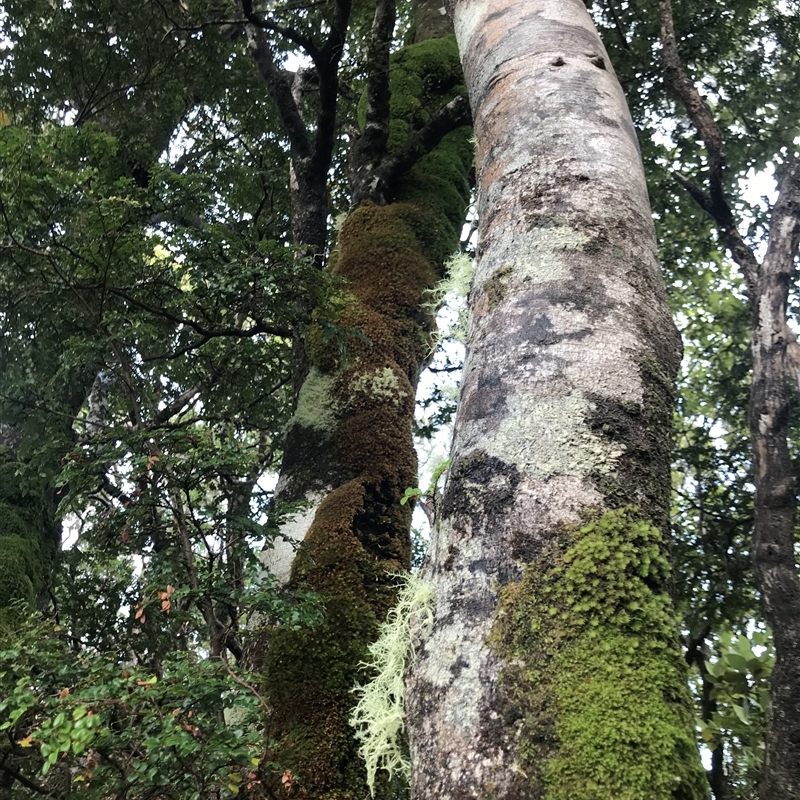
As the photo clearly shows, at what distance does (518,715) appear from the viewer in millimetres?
1025

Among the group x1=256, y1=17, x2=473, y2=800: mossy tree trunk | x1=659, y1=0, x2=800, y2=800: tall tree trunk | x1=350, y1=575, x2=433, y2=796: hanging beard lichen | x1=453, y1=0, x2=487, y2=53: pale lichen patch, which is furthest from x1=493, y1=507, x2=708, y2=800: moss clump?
x1=659, y1=0, x2=800, y2=800: tall tree trunk

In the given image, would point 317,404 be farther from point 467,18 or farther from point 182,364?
point 182,364

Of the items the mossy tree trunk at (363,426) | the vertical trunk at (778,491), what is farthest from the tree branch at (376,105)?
the vertical trunk at (778,491)

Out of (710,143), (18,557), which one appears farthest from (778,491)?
(18,557)

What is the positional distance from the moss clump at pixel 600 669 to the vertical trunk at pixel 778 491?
8.94 ft

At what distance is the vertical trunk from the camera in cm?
327

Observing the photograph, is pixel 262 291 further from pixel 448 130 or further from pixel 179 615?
pixel 448 130

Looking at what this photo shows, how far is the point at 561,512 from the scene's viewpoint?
3.98 ft

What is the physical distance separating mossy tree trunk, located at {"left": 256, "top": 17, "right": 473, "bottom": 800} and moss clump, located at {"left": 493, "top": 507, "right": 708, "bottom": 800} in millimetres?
983

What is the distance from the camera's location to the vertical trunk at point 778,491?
3.27 metres

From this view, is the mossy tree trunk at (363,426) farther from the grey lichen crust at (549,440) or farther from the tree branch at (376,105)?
the grey lichen crust at (549,440)

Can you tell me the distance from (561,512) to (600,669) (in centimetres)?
27

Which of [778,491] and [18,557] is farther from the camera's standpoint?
[18,557]

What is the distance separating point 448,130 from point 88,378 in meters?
3.62
